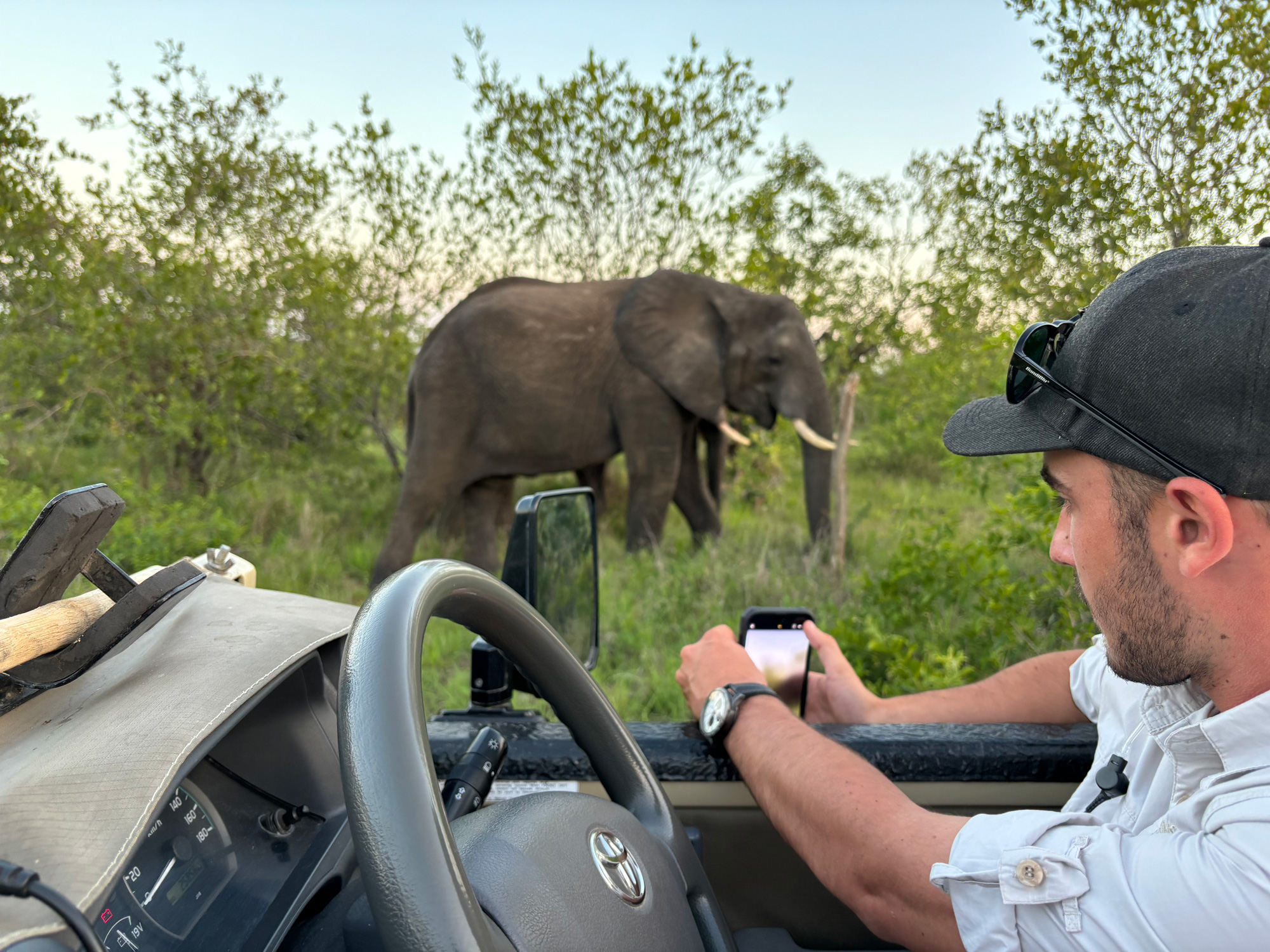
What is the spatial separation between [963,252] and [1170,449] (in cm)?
692

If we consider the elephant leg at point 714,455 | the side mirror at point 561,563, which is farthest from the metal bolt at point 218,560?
the elephant leg at point 714,455

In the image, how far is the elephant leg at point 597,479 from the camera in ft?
25.4

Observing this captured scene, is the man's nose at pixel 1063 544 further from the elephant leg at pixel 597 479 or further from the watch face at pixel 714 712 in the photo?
the elephant leg at pixel 597 479

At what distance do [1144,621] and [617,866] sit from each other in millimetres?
629

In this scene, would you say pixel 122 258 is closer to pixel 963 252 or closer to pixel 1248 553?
pixel 963 252

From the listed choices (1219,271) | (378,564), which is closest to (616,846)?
(1219,271)

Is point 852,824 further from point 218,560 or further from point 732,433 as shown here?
point 732,433

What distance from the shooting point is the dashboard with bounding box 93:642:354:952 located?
0.85 meters

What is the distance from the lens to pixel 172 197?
6730 mm

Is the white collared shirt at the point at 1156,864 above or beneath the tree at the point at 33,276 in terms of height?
beneath

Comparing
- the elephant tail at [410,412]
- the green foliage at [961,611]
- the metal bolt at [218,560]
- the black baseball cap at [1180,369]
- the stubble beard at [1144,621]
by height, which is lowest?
the green foliage at [961,611]

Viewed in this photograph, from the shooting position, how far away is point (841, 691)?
6.20 ft

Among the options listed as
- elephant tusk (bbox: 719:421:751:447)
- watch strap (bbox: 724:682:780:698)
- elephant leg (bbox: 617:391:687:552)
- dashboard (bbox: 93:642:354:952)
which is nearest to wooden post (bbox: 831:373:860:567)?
elephant tusk (bbox: 719:421:751:447)

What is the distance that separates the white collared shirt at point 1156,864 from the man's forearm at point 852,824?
2.6 inches
